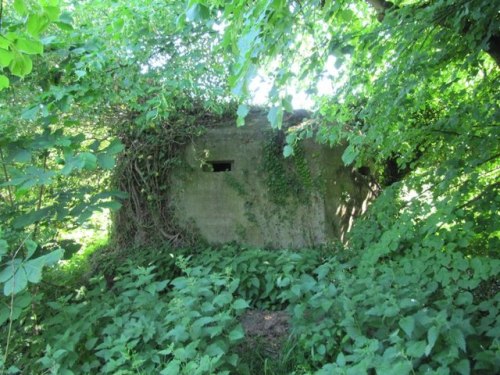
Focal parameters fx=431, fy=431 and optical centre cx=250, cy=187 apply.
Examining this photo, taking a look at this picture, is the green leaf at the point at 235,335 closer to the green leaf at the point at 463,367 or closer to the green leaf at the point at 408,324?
the green leaf at the point at 408,324

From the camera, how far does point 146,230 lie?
21.7 feet

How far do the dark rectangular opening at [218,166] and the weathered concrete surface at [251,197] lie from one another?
0.07 ft

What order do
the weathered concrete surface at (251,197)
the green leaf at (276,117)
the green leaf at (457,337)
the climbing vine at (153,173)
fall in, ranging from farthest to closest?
the climbing vine at (153,173)
the weathered concrete surface at (251,197)
the green leaf at (457,337)
the green leaf at (276,117)

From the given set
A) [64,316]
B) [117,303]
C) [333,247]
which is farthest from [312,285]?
[333,247]

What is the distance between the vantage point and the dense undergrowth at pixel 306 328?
7.83 feet

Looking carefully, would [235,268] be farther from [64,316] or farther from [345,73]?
[345,73]

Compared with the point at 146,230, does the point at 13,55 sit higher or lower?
higher

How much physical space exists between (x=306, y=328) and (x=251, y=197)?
3.35 metres

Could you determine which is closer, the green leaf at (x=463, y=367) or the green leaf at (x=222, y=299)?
the green leaf at (x=463, y=367)

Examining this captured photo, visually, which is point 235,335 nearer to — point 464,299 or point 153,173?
point 464,299

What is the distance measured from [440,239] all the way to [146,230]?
15.2 feet

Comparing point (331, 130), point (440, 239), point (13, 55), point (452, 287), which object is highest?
point (13, 55)

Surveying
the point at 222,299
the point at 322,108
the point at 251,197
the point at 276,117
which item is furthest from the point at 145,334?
the point at 251,197

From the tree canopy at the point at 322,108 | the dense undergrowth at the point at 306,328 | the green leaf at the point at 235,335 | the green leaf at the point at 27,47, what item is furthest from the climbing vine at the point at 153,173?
the green leaf at the point at 27,47
